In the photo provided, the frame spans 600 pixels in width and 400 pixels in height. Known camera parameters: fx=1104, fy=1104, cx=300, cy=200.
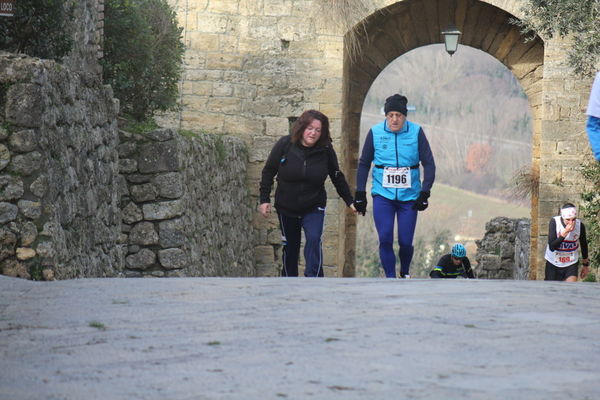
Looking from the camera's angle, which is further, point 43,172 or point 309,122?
point 309,122

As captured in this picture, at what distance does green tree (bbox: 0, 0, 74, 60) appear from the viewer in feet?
22.7

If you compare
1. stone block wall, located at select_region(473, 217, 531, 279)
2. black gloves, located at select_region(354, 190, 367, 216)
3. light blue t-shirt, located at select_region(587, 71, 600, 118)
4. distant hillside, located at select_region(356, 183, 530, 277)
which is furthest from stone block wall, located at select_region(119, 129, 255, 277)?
distant hillside, located at select_region(356, 183, 530, 277)

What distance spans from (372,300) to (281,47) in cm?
927

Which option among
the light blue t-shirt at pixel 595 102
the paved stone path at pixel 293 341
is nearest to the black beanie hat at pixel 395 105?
the light blue t-shirt at pixel 595 102

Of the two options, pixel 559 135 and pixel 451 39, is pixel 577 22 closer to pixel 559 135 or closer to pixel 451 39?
pixel 559 135

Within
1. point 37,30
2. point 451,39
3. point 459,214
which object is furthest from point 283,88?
point 459,214

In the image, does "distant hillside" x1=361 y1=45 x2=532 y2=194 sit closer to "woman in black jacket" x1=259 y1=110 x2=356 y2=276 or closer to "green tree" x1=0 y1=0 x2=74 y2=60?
"woman in black jacket" x1=259 y1=110 x2=356 y2=276

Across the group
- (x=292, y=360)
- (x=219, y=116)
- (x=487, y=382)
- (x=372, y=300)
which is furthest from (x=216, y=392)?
(x=219, y=116)

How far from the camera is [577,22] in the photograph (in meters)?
11.4

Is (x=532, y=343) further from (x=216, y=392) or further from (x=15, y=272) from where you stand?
(x=15, y=272)

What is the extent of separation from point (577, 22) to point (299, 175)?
5.15 m

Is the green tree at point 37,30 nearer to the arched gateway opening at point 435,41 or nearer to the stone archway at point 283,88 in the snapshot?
the stone archway at point 283,88

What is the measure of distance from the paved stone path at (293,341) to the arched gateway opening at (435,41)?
9.31 metres

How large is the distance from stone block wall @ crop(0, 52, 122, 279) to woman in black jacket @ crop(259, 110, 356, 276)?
1.44 meters
